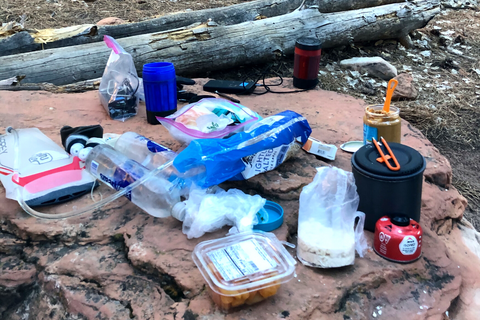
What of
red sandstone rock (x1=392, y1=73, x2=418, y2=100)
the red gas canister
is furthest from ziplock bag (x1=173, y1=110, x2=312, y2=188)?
red sandstone rock (x1=392, y1=73, x2=418, y2=100)

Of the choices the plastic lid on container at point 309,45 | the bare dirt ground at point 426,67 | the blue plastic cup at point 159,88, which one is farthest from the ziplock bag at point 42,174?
the bare dirt ground at point 426,67

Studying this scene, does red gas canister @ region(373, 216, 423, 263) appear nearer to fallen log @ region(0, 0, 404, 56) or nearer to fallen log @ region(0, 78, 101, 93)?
fallen log @ region(0, 78, 101, 93)

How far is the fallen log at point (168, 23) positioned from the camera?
3.45 metres

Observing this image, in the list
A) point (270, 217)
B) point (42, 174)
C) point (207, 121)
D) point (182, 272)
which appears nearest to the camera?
point (182, 272)

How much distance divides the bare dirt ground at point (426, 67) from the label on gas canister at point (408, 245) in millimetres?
1451

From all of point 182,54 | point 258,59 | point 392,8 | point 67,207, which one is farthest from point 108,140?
point 392,8

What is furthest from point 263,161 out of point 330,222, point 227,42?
point 227,42

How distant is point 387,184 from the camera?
131 cm

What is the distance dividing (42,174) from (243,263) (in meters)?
0.93

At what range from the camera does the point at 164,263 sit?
4.19ft

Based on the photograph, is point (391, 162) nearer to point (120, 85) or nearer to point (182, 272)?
point (182, 272)

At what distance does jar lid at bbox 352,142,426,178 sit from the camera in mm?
1306

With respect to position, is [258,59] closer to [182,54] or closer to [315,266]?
[182,54]

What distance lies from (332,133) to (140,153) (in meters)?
1.06
